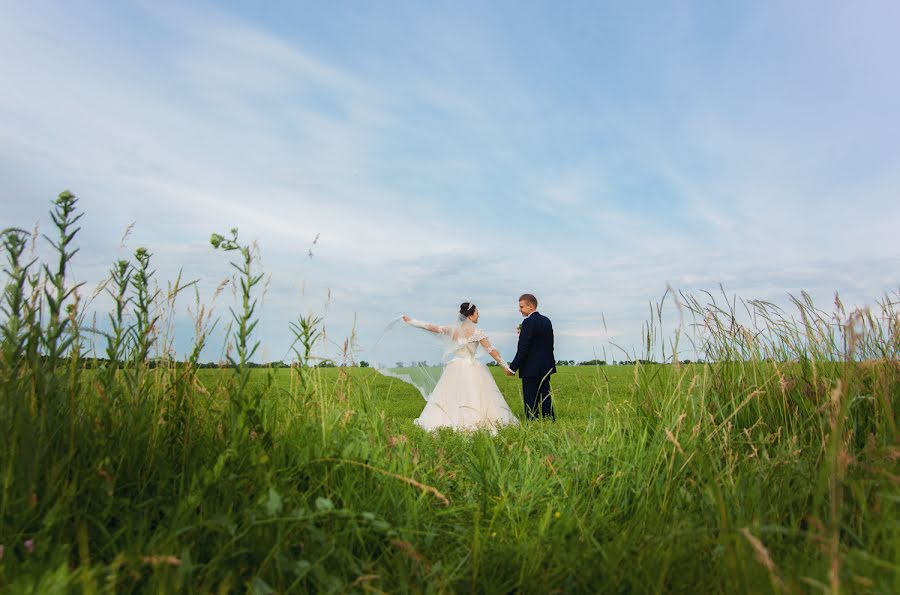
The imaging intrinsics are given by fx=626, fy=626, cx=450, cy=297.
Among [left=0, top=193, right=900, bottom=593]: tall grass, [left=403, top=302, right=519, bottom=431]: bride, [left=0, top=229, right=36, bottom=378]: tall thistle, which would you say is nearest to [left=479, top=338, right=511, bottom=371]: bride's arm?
[left=403, top=302, right=519, bottom=431]: bride

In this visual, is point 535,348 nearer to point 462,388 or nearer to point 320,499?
point 462,388

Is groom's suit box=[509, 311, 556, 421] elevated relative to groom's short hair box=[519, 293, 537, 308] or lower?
lower

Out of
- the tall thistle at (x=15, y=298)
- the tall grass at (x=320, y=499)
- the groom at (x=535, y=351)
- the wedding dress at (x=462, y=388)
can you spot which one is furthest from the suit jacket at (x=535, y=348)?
the tall thistle at (x=15, y=298)

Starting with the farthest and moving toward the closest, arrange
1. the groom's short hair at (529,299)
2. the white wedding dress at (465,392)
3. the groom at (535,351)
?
the groom's short hair at (529,299)
the groom at (535,351)
the white wedding dress at (465,392)

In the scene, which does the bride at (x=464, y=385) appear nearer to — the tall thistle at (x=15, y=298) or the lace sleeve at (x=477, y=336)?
the lace sleeve at (x=477, y=336)

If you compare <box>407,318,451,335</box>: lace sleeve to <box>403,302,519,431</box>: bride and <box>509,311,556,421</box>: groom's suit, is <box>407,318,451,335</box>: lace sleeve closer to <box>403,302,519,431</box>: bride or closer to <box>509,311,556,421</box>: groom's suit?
<box>403,302,519,431</box>: bride

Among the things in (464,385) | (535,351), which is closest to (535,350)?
(535,351)

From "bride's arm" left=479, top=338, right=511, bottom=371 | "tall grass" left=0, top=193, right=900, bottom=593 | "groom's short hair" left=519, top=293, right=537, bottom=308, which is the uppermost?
"groom's short hair" left=519, top=293, right=537, bottom=308

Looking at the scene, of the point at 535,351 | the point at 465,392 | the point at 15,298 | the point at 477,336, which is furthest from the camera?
the point at 477,336

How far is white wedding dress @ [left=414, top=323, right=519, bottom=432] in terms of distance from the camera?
1069cm

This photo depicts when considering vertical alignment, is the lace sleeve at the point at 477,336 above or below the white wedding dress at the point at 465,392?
above

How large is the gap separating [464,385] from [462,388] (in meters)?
0.06

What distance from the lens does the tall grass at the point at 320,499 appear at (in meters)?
2.63

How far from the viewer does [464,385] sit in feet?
36.6
